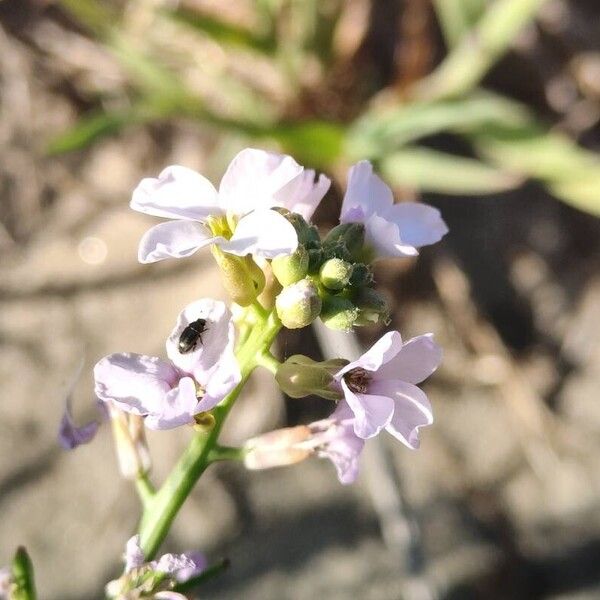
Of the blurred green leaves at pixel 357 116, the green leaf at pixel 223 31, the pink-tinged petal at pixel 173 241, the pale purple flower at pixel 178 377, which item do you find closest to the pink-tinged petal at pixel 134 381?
the pale purple flower at pixel 178 377

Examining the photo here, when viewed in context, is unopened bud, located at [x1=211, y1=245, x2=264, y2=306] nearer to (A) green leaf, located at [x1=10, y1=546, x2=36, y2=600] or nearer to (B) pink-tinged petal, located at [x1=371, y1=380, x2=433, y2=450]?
(B) pink-tinged petal, located at [x1=371, y1=380, x2=433, y2=450]

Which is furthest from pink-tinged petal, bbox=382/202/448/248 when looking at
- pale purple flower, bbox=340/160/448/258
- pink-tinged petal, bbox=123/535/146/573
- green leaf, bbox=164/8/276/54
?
green leaf, bbox=164/8/276/54

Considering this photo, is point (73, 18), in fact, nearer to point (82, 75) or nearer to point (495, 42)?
point (82, 75)

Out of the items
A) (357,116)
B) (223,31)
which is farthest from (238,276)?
(357,116)

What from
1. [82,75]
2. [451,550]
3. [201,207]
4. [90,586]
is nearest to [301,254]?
[201,207]

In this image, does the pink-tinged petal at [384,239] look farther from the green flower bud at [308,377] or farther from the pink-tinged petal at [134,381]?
the pink-tinged petal at [134,381]
